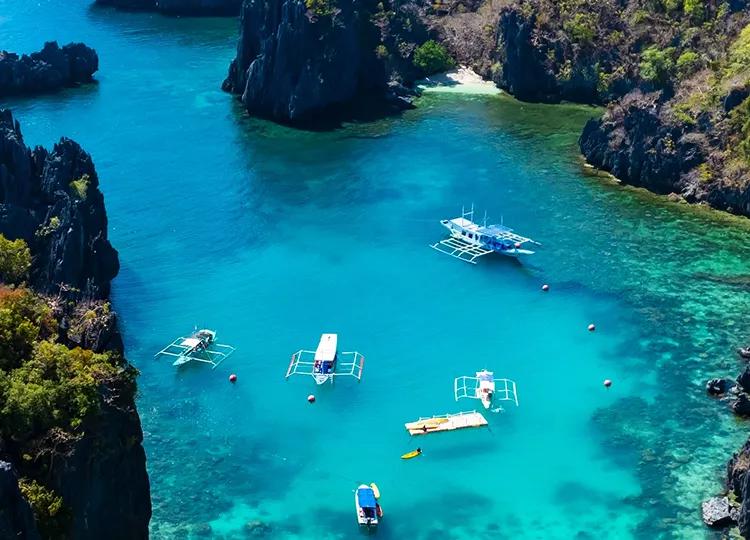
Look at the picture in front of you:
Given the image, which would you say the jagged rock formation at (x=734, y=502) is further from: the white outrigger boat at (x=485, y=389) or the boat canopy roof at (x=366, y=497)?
the boat canopy roof at (x=366, y=497)

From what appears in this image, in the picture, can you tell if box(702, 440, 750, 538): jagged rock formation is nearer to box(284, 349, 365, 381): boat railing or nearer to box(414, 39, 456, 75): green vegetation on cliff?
box(284, 349, 365, 381): boat railing

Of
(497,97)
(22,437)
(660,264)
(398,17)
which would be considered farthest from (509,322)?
(398,17)

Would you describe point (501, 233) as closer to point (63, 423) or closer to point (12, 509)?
point (63, 423)

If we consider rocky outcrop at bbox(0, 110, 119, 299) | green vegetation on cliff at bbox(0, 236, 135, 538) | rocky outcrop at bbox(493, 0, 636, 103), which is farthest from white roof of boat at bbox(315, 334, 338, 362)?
rocky outcrop at bbox(493, 0, 636, 103)

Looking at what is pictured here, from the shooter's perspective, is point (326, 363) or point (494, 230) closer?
point (326, 363)

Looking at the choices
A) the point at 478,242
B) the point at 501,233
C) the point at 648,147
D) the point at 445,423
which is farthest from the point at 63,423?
the point at 648,147

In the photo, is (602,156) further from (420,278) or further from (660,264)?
(420,278)

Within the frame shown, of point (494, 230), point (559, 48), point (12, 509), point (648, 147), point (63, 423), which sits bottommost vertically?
point (494, 230)

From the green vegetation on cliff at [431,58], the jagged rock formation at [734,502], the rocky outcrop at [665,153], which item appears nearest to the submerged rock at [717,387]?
the jagged rock formation at [734,502]
